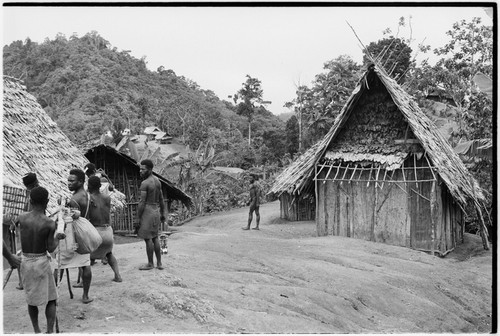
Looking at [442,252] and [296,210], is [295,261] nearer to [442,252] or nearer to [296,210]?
[442,252]

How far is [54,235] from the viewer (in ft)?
18.5

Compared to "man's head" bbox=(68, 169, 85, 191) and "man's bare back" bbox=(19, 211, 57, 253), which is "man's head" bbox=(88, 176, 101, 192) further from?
"man's bare back" bbox=(19, 211, 57, 253)

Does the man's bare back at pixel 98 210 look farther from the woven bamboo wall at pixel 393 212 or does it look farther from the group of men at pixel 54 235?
the woven bamboo wall at pixel 393 212

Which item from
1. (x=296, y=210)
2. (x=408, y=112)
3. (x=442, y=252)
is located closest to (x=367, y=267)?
(x=442, y=252)

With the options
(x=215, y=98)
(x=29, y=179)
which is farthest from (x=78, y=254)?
(x=215, y=98)

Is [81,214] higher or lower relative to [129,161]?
lower

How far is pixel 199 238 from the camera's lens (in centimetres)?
1315

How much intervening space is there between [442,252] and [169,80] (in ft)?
154

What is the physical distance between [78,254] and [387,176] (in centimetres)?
883

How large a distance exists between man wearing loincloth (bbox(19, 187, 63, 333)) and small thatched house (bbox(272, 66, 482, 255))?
9.14 metres

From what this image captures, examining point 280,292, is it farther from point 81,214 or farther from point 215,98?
point 215,98

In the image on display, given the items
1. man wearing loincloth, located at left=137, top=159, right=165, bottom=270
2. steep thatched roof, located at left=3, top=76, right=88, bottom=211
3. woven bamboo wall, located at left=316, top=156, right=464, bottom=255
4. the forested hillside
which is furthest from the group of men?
the forested hillside

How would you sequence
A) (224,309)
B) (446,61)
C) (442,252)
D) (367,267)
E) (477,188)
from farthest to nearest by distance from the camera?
1. (446,61)
2. (477,188)
3. (442,252)
4. (367,267)
5. (224,309)

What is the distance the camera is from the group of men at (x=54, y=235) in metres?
5.50
